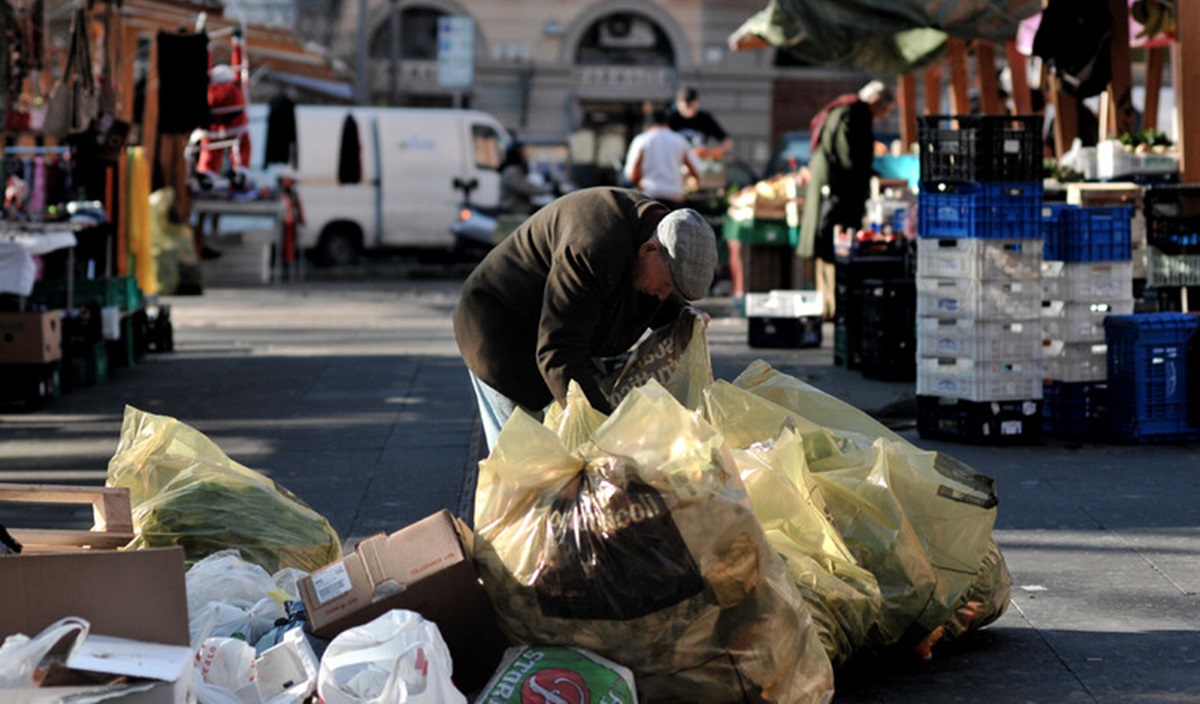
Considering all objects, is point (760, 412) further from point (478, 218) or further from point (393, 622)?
point (478, 218)

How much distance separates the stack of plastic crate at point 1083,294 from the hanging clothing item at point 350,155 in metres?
16.9

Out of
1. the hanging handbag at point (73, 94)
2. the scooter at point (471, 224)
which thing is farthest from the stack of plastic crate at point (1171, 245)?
the scooter at point (471, 224)

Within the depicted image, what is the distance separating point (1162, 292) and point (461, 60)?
2407 centimetres

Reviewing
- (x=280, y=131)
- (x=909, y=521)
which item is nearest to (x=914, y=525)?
(x=909, y=521)

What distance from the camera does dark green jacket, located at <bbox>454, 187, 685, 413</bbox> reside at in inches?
199

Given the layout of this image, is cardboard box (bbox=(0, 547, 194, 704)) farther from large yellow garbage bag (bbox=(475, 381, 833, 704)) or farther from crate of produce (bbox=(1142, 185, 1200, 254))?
crate of produce (bbox=(1142, 185, 1200, 254))

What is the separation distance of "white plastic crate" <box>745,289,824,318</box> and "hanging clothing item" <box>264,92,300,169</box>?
9.66 metres

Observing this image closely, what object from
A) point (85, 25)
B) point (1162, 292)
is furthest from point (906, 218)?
point (85, 25)

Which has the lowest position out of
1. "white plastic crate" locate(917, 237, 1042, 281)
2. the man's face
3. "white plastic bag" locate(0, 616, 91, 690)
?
"white plastic bag" locate(0, 616, 91, 690)

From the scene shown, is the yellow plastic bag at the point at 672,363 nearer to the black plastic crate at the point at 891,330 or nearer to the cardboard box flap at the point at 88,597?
the cardboard box flap at the point at 88,597

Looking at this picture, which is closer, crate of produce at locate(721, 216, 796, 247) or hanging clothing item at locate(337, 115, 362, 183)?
crate of produce at locate(721, 216, 796, 247)

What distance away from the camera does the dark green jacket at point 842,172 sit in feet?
45.6

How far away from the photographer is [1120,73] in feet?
43.7

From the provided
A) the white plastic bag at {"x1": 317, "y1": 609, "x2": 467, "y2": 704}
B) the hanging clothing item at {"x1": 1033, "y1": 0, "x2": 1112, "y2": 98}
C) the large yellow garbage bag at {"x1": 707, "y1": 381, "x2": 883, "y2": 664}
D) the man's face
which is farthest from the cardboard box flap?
the hanging clothing item at {"x1": 1033, "y1": 0, "x2": 1112, "y2": 98}
